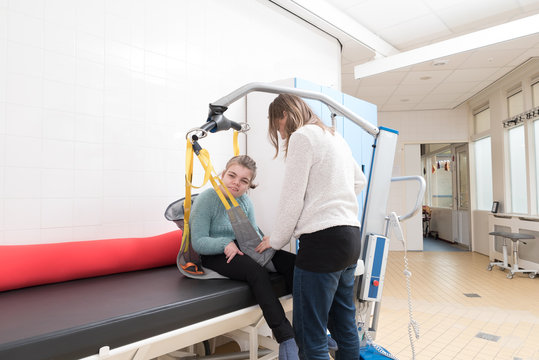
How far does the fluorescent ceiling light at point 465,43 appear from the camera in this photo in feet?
12.4

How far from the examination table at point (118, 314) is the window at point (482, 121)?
6.76m

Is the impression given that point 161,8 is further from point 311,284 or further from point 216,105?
point 311,284

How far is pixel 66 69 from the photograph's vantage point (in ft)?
7.41

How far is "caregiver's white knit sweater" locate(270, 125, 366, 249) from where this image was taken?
153 centimetres

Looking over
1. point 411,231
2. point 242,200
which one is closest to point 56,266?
point 242,200

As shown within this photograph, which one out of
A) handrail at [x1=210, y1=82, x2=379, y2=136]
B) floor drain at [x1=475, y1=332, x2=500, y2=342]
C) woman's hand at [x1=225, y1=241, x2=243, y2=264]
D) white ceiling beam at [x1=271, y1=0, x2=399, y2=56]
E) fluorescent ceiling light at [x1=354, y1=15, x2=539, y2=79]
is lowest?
floor drain at [x1=475, y1=332, x2=500, y2=342]

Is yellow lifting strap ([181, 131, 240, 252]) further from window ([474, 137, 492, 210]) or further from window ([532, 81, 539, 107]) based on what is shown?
window ([474, 137, 492, 210])

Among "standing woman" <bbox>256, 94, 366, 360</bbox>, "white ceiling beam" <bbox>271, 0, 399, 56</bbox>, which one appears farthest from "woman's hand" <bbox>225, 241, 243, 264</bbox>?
"white ceiling beam" <bbox>271, 0, 399, 56</bbox>

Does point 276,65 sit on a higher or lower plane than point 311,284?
higher

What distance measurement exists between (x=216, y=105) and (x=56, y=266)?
115 cm

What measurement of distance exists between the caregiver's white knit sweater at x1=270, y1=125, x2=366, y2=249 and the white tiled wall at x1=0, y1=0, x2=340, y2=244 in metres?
1.37

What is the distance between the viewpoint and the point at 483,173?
7395 mm

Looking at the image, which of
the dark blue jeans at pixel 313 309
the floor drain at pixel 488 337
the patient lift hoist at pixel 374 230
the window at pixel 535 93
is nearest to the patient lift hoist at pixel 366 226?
the patient lift hoist at pixel 374 230

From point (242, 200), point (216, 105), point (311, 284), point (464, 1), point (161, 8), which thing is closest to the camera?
point (311, 284)
